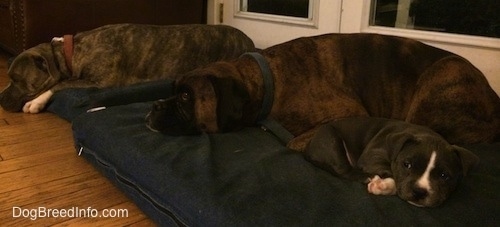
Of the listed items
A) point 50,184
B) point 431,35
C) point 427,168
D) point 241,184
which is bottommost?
point 50,184

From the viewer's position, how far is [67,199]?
1746 mm

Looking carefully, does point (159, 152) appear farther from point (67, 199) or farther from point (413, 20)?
point (413, 20)

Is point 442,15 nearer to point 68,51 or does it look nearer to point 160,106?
point 160,106

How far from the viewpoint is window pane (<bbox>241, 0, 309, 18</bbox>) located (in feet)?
12.5

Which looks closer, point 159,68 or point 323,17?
point 159,68

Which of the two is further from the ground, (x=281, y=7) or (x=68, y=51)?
(x=281, y=7)

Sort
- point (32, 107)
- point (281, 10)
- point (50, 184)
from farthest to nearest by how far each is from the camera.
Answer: point (281, 10) < point (32, 107) < point (50, 184)

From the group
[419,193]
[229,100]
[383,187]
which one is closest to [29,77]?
[229,100]

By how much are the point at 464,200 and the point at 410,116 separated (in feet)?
2.06

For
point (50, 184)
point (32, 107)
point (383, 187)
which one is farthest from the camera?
point (32, 107)

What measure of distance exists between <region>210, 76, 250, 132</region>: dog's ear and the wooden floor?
1.72ft

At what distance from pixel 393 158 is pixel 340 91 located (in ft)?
2.11

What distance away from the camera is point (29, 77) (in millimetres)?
2834

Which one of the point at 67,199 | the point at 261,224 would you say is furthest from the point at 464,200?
the point at 67,199
